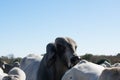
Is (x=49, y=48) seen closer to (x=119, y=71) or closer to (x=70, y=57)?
(x=70, y=57)

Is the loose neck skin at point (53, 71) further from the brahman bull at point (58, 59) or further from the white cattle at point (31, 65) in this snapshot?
the white cattle at point (31, 65)

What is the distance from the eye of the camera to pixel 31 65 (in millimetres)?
16062

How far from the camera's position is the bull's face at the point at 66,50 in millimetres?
12008

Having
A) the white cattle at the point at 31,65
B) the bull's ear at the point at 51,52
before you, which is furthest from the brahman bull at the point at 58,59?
the white cattle at the point at 31,65

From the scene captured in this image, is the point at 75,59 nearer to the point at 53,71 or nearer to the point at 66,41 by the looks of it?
the point at 66,41

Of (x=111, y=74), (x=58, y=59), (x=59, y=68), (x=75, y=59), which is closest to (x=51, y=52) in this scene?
(x=58, y=59)

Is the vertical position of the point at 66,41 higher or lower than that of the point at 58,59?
higher

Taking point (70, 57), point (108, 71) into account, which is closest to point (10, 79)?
point (108, 71)

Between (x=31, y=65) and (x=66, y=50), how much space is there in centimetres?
388

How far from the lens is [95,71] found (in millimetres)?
7762

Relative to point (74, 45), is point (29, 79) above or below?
below

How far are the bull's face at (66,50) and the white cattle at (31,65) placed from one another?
2807 millimetres

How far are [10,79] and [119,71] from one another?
3123mm

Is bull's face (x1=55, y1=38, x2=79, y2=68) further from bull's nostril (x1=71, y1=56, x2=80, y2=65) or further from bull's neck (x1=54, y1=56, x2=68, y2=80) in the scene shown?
bull's neck (x1=54, y1=56, x2=68, y2=80)
